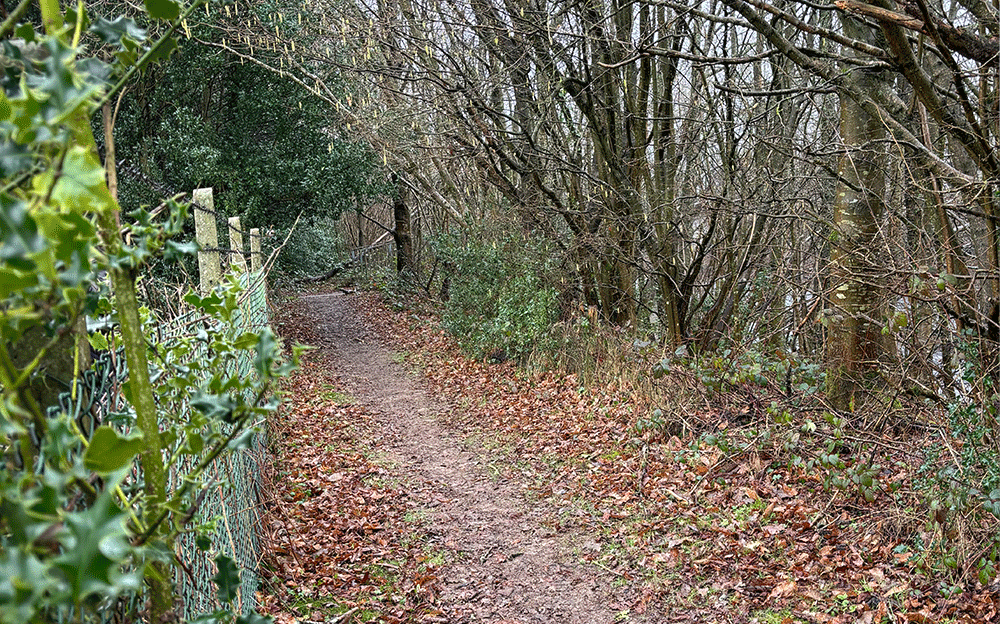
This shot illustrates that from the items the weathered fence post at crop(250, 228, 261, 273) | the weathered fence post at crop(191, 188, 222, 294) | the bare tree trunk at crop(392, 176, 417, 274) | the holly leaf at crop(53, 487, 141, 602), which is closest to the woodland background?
the weathered fence post at crop(191, 188, 222, 294)

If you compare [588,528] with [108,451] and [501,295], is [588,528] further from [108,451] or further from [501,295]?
[501,295]

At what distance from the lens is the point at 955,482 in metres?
4.72

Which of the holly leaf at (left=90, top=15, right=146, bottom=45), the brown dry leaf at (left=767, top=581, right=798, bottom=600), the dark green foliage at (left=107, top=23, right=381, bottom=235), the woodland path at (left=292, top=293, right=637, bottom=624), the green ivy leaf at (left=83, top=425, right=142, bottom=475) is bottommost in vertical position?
the woodland path at (left=292, top=293, right=637, bottom=624)

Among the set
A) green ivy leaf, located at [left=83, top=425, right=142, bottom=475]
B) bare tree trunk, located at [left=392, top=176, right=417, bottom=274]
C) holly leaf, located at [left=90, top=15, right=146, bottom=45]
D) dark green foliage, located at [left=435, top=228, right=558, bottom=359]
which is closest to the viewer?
green ivy leaf, located at [left=83, top=425, right=142, bottom=475]

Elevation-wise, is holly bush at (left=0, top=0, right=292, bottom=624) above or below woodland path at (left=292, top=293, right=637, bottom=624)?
above

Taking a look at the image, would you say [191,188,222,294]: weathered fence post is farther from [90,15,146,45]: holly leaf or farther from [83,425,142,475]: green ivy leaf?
[83,425,142,475]: green ivy leaf

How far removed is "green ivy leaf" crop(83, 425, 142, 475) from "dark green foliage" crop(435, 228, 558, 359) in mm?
10343

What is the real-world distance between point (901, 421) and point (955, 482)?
1412 millimetres

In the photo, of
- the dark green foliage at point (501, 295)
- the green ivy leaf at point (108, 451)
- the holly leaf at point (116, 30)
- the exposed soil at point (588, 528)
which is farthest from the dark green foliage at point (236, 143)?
the green ivy leaf at point (108, 451)

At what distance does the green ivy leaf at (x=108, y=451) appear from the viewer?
1.03 metres

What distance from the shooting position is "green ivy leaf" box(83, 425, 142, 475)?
1029 millimetres

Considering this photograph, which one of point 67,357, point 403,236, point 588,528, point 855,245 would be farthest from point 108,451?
point 403,236

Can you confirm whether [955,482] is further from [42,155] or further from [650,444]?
[42,155]

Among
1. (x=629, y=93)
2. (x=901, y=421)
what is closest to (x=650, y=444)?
(x=901, y=421)
